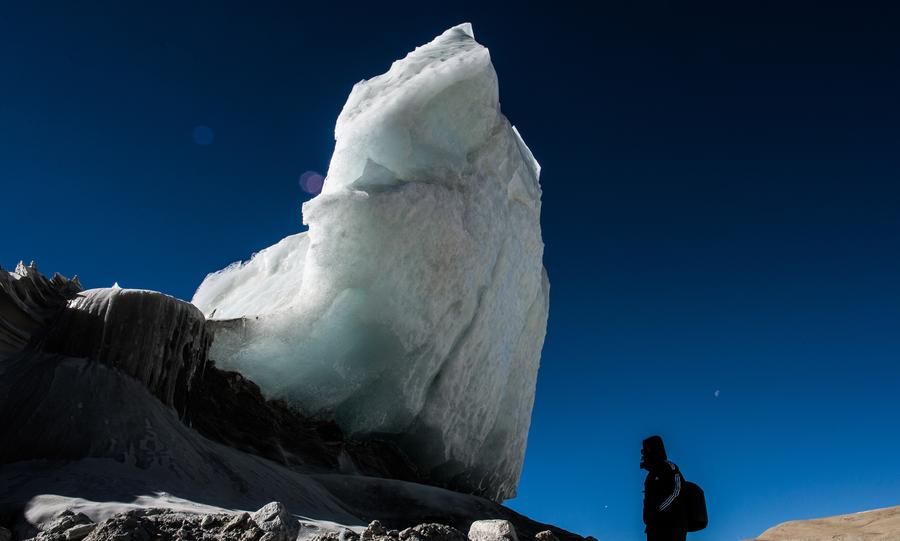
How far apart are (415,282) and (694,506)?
5265mm

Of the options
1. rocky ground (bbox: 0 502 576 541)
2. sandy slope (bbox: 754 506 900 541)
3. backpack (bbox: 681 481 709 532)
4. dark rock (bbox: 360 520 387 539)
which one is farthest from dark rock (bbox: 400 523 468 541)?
sandy slope (bbox: 754 506 900 541)

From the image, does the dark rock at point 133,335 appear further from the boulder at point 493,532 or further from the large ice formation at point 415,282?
the boulder at point 493,532

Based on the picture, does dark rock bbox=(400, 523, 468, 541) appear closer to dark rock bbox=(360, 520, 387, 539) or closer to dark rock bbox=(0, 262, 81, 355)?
dark rock bbox=(360, 520, 387, 539)

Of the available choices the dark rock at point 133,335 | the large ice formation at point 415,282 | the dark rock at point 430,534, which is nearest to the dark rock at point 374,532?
the dark rock at point 430,534

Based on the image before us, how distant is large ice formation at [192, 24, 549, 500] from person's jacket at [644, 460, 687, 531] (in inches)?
194

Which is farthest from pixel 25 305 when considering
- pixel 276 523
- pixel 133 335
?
pixel 276 523

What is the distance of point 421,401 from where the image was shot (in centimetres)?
1018

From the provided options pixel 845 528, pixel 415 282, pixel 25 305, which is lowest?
pixel 25 305

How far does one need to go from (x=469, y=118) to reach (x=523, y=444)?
6.54m

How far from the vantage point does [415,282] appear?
977 cm

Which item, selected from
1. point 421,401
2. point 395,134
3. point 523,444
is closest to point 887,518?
point 523,444

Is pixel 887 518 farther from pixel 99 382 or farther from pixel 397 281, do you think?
pixel 99 382

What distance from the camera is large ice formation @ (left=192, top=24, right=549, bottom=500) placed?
924 centimetres

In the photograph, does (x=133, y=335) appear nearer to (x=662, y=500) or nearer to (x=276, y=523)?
(x=276, y=523)
